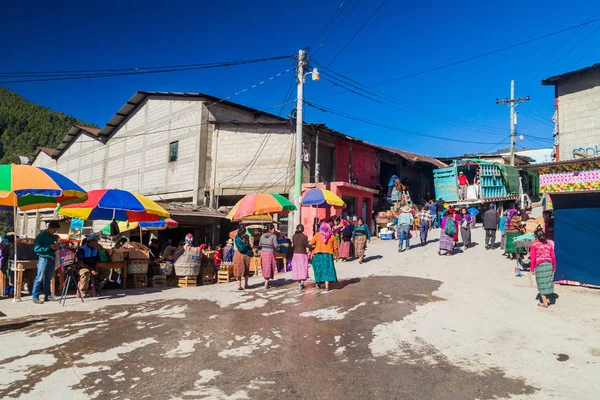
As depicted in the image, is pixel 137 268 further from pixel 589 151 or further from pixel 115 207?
pixel 589 151

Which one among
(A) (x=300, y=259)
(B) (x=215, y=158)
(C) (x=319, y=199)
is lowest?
(A) (x=300, y=259)

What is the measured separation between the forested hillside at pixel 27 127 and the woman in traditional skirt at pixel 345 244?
165ft

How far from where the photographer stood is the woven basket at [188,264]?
1126cm

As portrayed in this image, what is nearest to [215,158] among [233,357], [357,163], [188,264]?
[357,163]

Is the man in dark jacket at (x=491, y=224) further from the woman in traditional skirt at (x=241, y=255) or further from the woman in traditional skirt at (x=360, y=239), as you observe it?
the woman in traditional skirt at (x=241, y=255)

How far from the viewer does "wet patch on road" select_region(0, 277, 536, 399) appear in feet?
13.6

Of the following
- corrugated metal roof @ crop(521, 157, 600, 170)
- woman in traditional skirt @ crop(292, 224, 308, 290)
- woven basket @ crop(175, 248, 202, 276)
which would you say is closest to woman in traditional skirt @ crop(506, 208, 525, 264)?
corrugated metal roof @ crop(521, 157, 600, 170)

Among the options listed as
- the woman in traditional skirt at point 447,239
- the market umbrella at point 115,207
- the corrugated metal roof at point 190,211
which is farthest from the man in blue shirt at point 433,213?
the market umbrella at point 115,207

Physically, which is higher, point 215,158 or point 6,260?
point 215,158

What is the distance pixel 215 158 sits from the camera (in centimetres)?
2183

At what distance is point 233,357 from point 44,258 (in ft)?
18.5

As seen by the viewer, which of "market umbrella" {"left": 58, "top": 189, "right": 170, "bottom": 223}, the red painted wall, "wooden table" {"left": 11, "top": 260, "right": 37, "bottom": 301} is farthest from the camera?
the red painted wall

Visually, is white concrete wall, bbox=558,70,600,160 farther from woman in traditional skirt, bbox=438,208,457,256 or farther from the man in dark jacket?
woman in traditional skirt, bbox=438,208,457,256

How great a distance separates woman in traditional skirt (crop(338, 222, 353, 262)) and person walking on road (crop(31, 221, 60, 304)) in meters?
9.18
